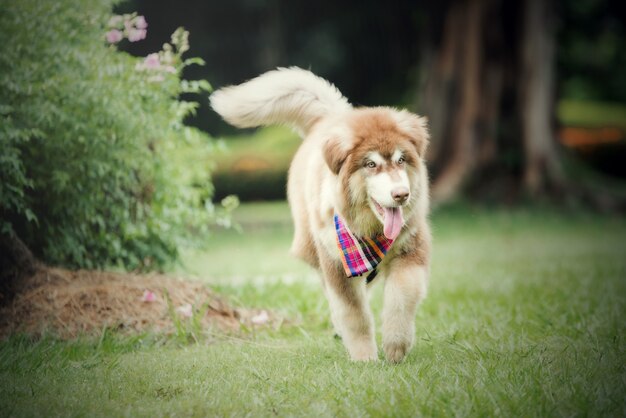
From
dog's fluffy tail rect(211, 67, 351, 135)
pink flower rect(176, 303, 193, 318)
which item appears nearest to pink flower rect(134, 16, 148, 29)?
dog's fluffy tail rect(211, 67, 351, 135)

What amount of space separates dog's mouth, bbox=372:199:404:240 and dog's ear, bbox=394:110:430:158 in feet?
1.34

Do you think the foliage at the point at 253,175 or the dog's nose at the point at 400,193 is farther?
the foliage at the point at 253,175

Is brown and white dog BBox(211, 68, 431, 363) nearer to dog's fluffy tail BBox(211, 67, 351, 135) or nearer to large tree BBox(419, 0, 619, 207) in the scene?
dog's fluffy tail BBox(211, 67, 351, 135)

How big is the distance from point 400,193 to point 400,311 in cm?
72

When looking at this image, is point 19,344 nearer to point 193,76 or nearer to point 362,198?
point 362,198

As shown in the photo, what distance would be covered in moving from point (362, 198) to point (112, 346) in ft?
6.10

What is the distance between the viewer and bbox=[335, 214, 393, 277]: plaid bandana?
3.90m

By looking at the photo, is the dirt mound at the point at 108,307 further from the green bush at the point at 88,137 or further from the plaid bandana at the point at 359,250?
the plaid bandana at the point at 359,250

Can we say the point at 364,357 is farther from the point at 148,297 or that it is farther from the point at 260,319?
the point at 148,297

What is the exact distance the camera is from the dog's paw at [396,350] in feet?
12.7

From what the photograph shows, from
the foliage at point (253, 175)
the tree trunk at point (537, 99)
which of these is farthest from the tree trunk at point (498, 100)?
the foliage at point (253, 175)

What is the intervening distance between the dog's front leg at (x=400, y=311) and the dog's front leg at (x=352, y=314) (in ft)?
0.51

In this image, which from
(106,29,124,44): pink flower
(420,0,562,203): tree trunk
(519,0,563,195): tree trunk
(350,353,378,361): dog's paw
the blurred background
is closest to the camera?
(350,353,378,361): dog's paw

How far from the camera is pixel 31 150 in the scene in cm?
523
